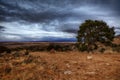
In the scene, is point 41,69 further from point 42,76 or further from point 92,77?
point 92,77

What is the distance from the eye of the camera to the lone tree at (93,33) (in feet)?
97.2

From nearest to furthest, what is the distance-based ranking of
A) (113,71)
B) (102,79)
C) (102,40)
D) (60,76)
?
(102,79)
(60,76)
(113,71)
(102,40)

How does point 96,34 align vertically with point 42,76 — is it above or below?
above

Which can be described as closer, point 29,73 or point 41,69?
point 29,73

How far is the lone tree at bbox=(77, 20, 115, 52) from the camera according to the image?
29625mm

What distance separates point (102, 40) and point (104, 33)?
47.5 inches

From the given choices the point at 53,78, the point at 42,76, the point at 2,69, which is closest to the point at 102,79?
the point at 53,78

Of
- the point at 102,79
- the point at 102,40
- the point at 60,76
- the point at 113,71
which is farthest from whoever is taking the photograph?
the point at 102,40

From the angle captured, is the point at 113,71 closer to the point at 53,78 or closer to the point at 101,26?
the point at 53,78

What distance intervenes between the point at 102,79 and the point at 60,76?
7.63ft

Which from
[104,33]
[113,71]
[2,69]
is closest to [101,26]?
[104,33]

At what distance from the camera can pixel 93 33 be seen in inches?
1163

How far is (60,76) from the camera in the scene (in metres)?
10.2

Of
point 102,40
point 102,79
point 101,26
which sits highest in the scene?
point 101,26
